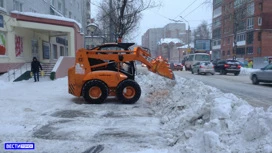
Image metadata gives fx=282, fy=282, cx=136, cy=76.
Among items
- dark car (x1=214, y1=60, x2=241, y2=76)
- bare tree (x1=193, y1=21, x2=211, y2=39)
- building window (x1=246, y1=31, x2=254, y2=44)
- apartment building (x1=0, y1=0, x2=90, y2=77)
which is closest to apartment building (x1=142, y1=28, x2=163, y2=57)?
bare tree (x1=193, y1=21, x2=211, y2=39)

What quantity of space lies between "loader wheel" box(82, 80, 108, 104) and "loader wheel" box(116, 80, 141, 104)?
53 centimetres

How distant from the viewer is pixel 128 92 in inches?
420

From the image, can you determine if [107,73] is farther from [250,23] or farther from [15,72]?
[250,23]

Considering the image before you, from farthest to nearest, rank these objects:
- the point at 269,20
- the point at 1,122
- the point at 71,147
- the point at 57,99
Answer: the point at 269,20 < the point at 57,99 < the point at 1,122 < the point at 71,147

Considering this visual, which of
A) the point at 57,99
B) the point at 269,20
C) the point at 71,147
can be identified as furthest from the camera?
the point at 269,20

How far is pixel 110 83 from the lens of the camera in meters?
10.6

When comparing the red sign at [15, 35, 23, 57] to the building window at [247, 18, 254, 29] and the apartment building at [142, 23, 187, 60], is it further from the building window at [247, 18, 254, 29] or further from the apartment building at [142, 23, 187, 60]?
the apartment building at [142, 23, 187, 60]

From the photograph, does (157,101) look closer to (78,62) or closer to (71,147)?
(78,62)

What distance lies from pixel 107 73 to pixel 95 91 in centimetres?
81

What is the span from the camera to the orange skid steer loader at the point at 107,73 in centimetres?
1056

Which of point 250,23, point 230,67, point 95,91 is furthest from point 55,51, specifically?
point 250,23

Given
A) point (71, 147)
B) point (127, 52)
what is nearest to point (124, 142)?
point (71, 147)

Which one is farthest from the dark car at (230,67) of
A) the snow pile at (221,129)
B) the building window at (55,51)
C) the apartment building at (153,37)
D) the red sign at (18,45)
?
the apartment building at (153,37)

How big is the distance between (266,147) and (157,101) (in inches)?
254
